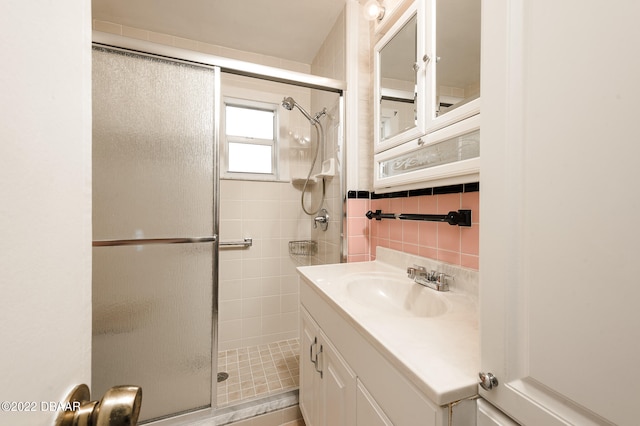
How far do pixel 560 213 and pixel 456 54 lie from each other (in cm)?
78

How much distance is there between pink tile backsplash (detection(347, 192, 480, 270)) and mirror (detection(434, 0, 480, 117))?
1.15 ft

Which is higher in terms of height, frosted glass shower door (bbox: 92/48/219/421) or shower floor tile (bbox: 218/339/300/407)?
frosted glass shower door (bbox: 92/48/219/421)

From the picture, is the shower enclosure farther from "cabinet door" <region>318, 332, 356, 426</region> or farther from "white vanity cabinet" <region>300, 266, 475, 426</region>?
"cabinet door" <region>318, 332, 356, 426</region>

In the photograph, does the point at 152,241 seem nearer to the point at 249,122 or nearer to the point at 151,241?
the point at 151,241

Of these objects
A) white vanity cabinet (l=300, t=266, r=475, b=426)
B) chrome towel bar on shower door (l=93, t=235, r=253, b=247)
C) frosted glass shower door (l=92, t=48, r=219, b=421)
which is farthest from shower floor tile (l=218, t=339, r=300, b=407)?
chrome towel bar on shower door (l=93, t=235, r=253, b=247)

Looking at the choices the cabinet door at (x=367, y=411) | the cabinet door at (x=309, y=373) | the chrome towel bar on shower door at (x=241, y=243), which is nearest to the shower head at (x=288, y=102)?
the chrome towel bar on shower door at (x=241, y=243)

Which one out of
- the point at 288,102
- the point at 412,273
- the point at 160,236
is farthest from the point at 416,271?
the point at 288,102

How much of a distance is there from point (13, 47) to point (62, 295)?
244 mm

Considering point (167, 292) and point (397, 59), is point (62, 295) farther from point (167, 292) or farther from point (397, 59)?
point (397, 59)

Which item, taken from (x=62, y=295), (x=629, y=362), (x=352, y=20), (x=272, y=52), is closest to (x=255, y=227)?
(x=272, y=52)

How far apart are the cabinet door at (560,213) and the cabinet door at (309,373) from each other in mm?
747

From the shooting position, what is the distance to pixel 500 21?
421 millimetres

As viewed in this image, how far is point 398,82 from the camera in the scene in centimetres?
114

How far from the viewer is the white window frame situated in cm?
201
